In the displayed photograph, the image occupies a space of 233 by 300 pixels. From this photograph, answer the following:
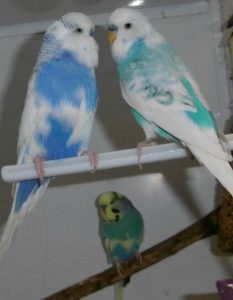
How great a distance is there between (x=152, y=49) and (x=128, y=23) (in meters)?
0.07

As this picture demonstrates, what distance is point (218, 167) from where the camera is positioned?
719 millimetres

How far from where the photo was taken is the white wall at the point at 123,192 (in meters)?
1.19

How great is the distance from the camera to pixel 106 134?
1283mm

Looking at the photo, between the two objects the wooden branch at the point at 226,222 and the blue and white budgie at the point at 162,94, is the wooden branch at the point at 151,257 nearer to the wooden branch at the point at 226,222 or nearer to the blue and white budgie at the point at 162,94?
the wooden branch at the point at 226,222

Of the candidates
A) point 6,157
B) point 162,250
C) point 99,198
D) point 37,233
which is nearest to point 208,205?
point 162,250

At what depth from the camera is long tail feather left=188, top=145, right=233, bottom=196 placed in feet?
2.31

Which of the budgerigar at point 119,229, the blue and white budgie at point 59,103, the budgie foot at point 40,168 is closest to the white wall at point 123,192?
the budgerigar at point 119,229

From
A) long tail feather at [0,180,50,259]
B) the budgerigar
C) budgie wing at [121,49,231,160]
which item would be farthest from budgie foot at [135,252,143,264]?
budgie wing at [121,49,231,160]

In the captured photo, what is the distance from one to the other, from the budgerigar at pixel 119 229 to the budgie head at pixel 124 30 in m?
0.42

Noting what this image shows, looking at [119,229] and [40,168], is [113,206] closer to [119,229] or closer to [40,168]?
[119,229]

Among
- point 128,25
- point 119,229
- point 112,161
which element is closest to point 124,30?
point 128,25

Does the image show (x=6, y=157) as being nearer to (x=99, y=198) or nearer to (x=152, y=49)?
(x=99, y=198)

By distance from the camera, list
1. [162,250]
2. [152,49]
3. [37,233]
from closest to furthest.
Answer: [152,49] < [162,250] < [37,233]

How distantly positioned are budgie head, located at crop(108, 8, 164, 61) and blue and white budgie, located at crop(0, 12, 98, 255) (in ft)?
0.16
